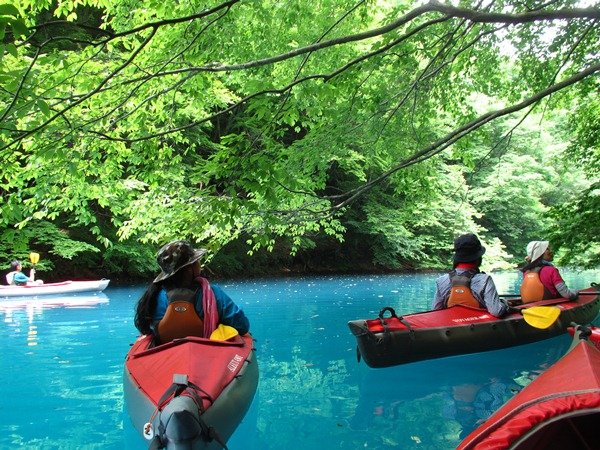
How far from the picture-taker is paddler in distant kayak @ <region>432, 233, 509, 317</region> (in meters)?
6.20

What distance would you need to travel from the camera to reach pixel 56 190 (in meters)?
4.36

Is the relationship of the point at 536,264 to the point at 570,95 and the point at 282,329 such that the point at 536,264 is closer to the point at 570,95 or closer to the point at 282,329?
the point at 570,95

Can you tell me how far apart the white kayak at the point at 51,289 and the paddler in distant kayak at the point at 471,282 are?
11338 mm

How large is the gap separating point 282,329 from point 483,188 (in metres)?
18.0

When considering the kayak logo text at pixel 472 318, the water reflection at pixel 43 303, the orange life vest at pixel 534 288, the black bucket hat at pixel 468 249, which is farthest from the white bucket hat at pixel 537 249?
the water reflection at pixel 43 303

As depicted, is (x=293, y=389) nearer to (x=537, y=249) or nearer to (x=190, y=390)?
(x=190, y=390)

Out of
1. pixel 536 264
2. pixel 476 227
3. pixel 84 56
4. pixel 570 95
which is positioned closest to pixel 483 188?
pixel 476 227

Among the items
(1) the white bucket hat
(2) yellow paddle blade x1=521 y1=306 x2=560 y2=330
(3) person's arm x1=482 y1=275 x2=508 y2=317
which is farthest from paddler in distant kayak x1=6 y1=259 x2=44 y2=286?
(2) yellow paddle blade x1=521 y1=306 x2=560 y2=330

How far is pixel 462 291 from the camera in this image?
6262 millimetres

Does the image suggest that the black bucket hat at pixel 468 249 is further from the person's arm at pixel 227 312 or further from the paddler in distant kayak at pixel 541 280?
the person's arm at pixel 227 312

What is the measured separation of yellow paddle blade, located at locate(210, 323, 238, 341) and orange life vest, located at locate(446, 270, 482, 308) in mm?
3239

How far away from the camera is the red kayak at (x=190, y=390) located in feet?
9.02

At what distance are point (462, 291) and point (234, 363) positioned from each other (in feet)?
11.8

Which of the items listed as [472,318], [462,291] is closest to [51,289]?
[462,291]
